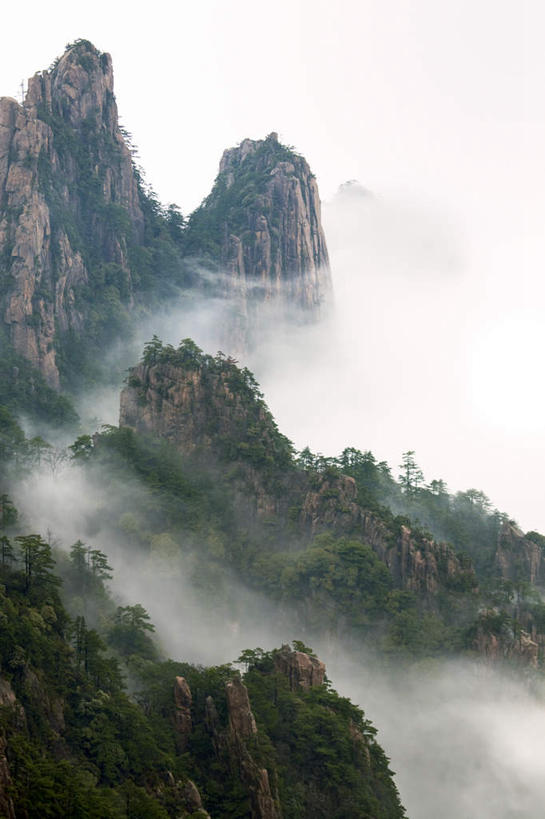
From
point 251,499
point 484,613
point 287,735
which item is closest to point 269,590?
point 251,499

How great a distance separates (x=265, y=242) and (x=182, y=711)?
310 feet

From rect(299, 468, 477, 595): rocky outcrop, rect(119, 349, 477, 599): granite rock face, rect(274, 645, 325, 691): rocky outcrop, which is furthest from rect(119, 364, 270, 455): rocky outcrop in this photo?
rect(274, 645, 325, 691): rocky outcrop

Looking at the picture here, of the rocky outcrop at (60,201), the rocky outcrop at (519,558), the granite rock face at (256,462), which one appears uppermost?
the rocky outcrop at (60,201)

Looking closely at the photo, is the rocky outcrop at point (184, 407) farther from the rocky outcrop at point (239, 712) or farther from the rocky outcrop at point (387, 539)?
the rocky outcrop at point (239, 712)

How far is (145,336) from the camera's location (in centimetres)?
13238

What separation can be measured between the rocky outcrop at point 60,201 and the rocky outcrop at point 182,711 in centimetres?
5385

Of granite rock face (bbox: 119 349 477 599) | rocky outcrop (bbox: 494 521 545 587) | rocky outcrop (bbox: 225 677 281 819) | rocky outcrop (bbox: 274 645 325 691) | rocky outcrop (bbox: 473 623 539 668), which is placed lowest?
rocky outcrop (bbox: 225 677 281 819)

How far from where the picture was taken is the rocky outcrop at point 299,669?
234 feet

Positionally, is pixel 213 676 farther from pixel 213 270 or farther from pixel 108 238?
pixel 213 270

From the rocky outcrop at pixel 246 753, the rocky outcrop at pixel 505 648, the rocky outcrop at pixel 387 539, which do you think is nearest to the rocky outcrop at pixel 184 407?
the rocky outcrop at pixel 387 539

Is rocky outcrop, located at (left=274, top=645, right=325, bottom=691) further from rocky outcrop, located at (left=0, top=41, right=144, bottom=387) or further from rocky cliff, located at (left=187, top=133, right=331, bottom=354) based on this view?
rocky cliff, located at (left=187, top=133, right=331, bottom=354)

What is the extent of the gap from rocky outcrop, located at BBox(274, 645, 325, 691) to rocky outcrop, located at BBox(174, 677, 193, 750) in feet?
31.1

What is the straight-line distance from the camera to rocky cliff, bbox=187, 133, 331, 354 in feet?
482

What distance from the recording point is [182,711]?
62969 mm
